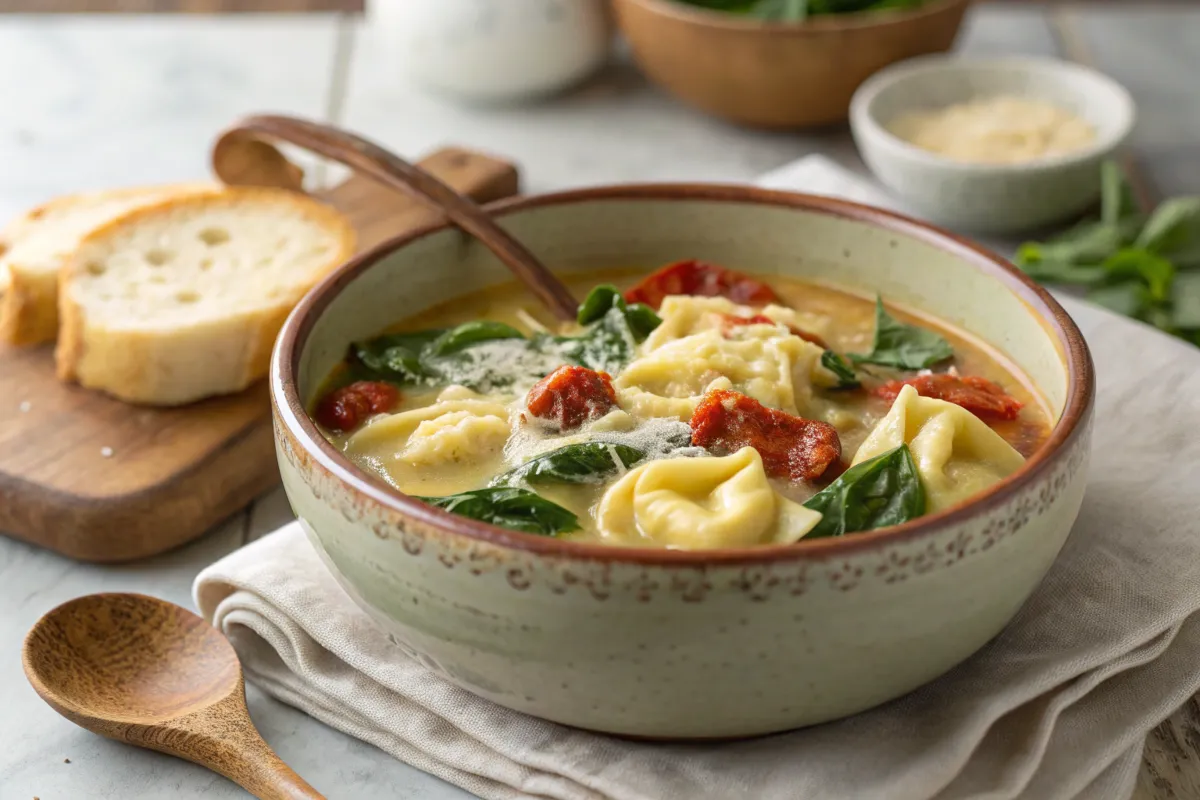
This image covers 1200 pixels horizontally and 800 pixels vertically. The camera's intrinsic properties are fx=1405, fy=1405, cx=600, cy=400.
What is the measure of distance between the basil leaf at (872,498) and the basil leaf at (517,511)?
1.54 feet

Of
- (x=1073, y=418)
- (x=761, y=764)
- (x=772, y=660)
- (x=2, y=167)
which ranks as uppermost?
(x=1073, y=418)

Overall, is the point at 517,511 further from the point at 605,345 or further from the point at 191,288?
the point at 191,288

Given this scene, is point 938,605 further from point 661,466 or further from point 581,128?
point 581,128

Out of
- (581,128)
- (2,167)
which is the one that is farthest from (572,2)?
(2,167)

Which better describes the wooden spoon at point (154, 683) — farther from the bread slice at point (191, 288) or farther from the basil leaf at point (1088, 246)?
the basil leaf at point (1088, 246)

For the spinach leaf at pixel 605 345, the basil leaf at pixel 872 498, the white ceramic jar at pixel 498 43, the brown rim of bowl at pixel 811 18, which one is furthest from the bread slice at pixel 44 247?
the basil leaf at pixel 872 498

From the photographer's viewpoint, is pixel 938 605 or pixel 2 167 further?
pixel 2 167

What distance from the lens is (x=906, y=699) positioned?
9.29ft

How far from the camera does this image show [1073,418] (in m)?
2.70

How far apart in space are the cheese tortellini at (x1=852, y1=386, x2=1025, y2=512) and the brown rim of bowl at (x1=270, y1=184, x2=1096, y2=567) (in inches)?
6.4

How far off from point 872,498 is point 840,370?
685 mm

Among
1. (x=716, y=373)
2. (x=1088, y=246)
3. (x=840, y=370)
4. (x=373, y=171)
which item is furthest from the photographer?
(x=1088, y=246)

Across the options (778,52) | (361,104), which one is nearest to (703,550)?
(778,52)

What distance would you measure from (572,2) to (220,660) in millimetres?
3800
